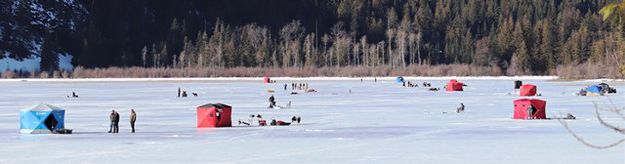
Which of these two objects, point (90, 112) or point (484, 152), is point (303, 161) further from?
point (90, 112)

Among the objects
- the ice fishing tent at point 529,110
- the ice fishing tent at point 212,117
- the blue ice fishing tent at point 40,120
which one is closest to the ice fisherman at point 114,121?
the blue ice fishing tent at point 40,120

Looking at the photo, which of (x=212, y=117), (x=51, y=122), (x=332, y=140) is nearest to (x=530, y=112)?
(x=212, y=117)

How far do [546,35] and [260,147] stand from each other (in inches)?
6763

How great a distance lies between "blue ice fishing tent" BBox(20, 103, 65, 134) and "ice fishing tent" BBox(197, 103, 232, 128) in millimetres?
4567

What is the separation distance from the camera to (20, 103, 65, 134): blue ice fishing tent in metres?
34.1

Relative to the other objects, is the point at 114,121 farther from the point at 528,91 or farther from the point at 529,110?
the point at 528,91

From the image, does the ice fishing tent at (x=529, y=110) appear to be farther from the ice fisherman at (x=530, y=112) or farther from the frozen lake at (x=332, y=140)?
the frozen lake at (x=332, y=140)

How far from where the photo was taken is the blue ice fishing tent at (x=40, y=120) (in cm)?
3412

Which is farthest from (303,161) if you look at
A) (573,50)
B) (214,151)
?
(573,50)

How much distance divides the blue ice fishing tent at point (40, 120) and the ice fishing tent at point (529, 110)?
16.3 metres

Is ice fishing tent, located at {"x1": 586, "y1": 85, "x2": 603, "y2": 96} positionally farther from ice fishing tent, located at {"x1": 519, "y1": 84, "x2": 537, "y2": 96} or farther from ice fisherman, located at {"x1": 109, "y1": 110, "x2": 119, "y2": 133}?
ice fisherman, located at {"x1": 109, "y1": 110, "x2": 119, "y2": 133}

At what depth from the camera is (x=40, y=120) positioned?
1351 inches

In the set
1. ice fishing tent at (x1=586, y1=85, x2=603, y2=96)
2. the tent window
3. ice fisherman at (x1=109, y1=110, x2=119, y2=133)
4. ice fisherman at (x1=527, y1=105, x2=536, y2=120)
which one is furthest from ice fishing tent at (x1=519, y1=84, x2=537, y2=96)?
the tent window

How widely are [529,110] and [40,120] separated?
1736 cm
